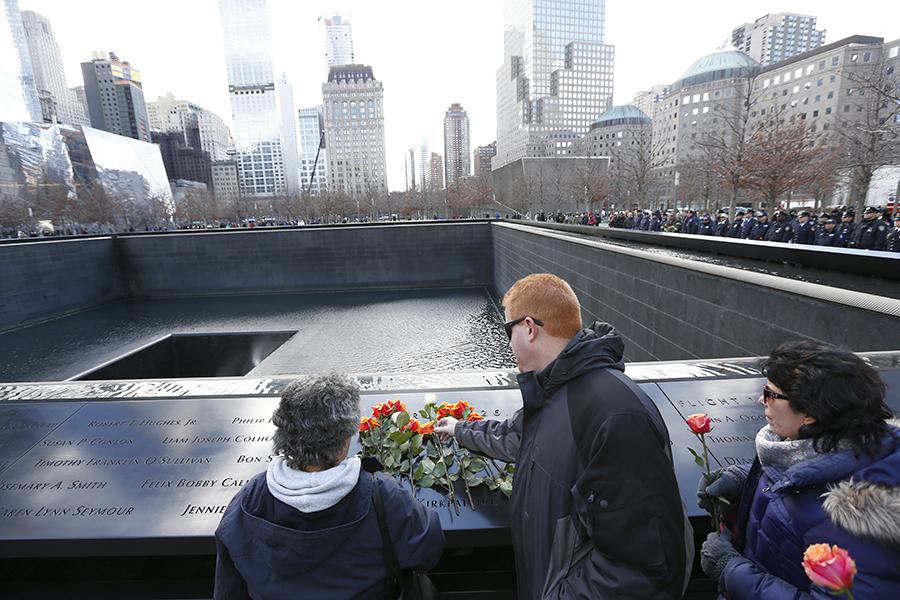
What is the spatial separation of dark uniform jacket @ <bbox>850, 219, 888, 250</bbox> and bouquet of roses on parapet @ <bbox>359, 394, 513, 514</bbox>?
34.2 ft

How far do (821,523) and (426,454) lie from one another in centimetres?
167

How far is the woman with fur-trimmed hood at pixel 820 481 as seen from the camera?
1057mm

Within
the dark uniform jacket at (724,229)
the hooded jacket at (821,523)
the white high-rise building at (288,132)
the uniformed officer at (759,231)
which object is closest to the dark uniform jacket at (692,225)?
the dark uniform jacket at (724,229)

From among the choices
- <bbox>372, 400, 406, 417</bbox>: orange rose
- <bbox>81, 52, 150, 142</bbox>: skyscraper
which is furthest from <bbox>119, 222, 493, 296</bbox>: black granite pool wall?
<bbox>81, 52, 150, 142</bbox>: skyscraper

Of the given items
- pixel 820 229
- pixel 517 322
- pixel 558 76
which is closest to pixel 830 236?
pixel 820 229

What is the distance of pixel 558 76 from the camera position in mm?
110938

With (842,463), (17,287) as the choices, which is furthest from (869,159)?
(17,287)

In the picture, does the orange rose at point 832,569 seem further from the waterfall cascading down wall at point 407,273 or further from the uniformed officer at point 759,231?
the uniformed officer at point 759,231

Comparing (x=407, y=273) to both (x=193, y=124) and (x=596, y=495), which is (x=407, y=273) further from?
(x=193, y=124)

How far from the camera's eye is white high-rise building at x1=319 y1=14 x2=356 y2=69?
162875mm

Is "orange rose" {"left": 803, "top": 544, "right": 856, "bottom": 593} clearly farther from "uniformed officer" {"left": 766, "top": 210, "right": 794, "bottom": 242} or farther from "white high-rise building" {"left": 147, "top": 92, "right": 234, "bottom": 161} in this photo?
"white high-rise building" {"left": 147, "top": 92, "right": 234, "bottom": 161}

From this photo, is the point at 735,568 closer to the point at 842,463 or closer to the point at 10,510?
the point at 842,463

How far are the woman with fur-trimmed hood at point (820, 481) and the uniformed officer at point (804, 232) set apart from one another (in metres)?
11.6

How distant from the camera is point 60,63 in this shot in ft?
426
